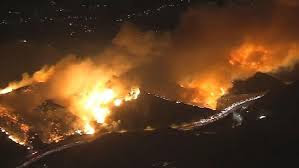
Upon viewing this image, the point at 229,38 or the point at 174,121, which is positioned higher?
the point at 229,38

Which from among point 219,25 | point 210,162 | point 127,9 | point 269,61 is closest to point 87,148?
point 210,162

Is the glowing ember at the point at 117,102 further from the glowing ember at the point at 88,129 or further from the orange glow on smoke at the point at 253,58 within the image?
the orange glow on smoke at the point at 253,58

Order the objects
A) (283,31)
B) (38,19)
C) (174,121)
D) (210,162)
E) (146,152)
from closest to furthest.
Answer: (210,162) → (146,152) → (174,121) → (283,31) → (38,19)

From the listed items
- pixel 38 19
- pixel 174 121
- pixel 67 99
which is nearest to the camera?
pixel 174 121

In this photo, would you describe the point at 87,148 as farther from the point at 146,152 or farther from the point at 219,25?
the point at 219,25

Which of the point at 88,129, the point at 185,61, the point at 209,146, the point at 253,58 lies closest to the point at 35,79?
the point at 88,129

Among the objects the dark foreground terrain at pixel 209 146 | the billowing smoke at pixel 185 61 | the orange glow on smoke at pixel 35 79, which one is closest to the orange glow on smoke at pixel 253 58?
the billowing smoke at pixel 185 61

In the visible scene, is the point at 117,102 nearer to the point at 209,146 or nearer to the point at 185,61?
the point at 209,146

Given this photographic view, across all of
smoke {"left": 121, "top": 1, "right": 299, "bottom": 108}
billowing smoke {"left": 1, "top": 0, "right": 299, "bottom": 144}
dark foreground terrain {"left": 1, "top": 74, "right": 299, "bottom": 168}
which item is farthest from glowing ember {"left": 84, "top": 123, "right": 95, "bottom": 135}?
smoke {"left": 121, "top": 1, "right": 299, "bottom": 108}
